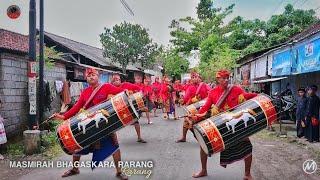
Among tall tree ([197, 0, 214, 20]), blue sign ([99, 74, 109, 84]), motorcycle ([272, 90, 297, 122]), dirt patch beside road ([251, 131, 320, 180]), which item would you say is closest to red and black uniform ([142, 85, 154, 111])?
motorcycle ([272, 90, 297, 122])

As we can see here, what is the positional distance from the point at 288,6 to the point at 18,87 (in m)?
23.9

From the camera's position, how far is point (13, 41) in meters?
13.3

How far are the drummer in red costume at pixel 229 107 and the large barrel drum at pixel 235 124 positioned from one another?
0.43 metres

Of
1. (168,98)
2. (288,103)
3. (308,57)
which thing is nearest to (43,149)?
(308,57)

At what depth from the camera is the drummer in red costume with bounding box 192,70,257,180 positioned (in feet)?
21.3

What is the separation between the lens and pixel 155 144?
1080 centimetres

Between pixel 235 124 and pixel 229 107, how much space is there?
0.78m

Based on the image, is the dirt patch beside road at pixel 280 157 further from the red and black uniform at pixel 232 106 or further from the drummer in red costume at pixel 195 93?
the drummer in red costume at pixel 195 93

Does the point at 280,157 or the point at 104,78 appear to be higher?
the point at 104,78

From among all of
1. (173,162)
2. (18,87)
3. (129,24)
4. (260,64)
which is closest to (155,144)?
(173,162)

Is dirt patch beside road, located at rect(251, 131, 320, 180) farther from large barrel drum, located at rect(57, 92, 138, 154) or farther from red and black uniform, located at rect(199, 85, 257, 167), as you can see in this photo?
large barrel drum, located at rect(57, 92, 138, 154)

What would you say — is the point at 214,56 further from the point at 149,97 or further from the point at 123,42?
the point at 149,97

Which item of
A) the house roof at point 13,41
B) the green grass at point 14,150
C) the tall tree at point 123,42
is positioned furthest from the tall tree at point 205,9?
the green grass at point 14,150

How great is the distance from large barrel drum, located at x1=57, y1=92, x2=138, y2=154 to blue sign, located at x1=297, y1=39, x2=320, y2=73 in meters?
6.09
